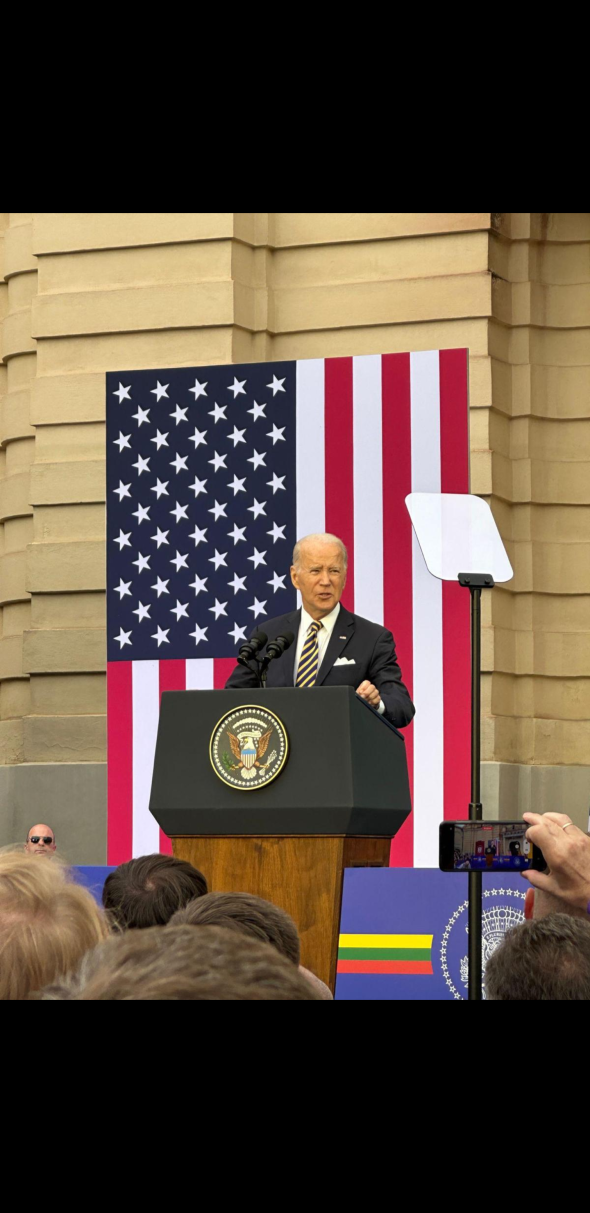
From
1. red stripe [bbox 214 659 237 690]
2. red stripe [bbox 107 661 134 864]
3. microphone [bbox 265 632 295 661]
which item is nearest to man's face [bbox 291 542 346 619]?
microphone [bbox 265 632 295 661]

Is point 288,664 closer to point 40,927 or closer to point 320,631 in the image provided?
point 320,631

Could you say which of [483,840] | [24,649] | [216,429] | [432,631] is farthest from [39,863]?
[24,649]

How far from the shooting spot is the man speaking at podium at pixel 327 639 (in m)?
4.94

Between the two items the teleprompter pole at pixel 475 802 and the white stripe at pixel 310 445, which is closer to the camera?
the teleprompter pole at pixel 475 802

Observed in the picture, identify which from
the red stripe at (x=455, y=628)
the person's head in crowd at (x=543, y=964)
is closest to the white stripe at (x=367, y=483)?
the red stripe at (x=455, y=628)

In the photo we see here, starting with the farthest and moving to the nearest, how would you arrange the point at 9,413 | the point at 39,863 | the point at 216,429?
the point at 9,413
the point at 216,429
the point at 39,863

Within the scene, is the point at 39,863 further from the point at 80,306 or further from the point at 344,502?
the point at 80,306

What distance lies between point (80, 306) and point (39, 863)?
8.16 metres

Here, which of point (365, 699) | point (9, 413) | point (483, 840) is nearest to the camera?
point (483, 840)

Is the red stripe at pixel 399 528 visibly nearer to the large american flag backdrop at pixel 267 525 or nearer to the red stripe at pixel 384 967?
the large american flag backdrop at pixel 267 525

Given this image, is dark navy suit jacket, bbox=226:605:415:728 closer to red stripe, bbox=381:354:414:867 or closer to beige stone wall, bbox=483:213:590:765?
red stripe, bbox=381:354:414:867

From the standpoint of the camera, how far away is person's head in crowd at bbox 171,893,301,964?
2.14 m

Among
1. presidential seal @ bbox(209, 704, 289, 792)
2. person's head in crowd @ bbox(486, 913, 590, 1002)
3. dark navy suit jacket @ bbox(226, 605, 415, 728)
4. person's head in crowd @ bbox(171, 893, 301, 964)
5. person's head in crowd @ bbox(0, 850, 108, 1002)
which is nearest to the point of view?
person's head in crowd @ bbox(0, 850, 108, 1002)

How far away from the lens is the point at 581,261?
957 cm
